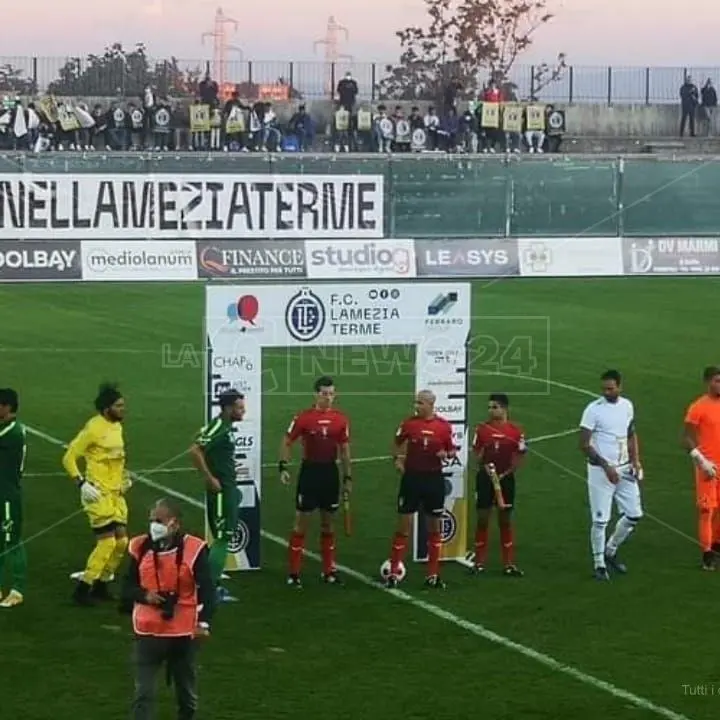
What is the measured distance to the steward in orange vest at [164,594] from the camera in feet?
38.0

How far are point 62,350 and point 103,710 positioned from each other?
21.1 m

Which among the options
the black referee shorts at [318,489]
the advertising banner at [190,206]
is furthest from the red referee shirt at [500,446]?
the advertising banner at [190,206]

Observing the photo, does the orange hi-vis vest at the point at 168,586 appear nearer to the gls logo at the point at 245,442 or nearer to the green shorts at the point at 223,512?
the green shorts at the point at 223,512

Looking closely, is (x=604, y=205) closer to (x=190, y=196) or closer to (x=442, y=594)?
(x=190, y=196)

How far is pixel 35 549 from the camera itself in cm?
1859

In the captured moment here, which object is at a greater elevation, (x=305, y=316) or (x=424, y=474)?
(x=305, y=316)

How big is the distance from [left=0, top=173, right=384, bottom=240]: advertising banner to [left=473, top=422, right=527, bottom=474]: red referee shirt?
1071 inches

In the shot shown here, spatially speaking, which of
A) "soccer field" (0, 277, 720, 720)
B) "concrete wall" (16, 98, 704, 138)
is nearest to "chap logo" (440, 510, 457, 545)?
"soccer field" (0, 277, 720, 720)

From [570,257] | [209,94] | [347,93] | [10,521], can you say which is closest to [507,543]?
[10,521]

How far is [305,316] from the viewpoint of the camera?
17.7 m

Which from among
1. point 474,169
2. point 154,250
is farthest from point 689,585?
point 474,169

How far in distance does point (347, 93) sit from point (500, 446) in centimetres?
4189

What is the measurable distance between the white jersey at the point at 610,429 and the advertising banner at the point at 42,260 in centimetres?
2660

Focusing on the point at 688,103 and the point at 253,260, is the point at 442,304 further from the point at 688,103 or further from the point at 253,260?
the point at 688,103
